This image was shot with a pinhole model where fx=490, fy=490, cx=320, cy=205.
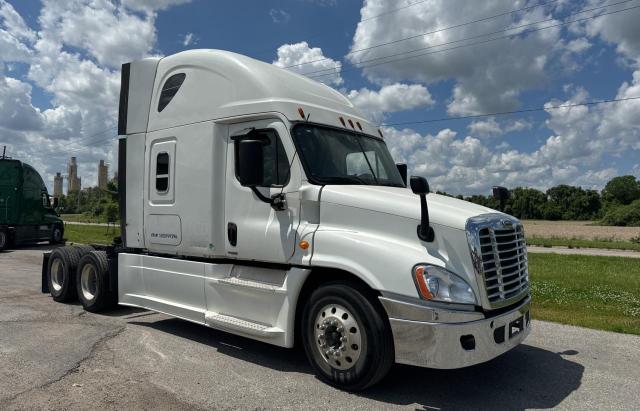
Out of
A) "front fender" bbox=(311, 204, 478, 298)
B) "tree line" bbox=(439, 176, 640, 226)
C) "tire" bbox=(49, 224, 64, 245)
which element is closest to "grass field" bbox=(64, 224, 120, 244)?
"tire" bbox=(49, 224, 64, 245)

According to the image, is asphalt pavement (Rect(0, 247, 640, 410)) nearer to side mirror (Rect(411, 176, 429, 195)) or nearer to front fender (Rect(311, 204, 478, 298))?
front fender (Rect(311, 204, 478, 298))

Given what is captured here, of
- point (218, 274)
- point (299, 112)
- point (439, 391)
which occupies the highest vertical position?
point (299, 112)

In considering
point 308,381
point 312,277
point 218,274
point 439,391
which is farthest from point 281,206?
point 439,391

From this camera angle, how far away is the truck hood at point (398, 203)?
Answer: 4.27 metres

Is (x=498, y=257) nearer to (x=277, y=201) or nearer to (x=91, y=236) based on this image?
(x=277, y=201)

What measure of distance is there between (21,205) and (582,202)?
97.3 meters

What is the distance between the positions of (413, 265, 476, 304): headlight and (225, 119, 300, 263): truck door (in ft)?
4.65

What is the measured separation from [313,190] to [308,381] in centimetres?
183

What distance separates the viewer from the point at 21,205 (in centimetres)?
2055

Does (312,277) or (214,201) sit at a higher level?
(214,201)

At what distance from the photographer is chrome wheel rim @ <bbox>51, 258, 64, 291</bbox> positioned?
8.36m

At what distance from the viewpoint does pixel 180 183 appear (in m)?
6.11

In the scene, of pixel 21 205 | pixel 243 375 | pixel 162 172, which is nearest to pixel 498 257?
pixel 243 375

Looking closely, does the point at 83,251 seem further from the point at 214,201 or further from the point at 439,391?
the point at 439,391
